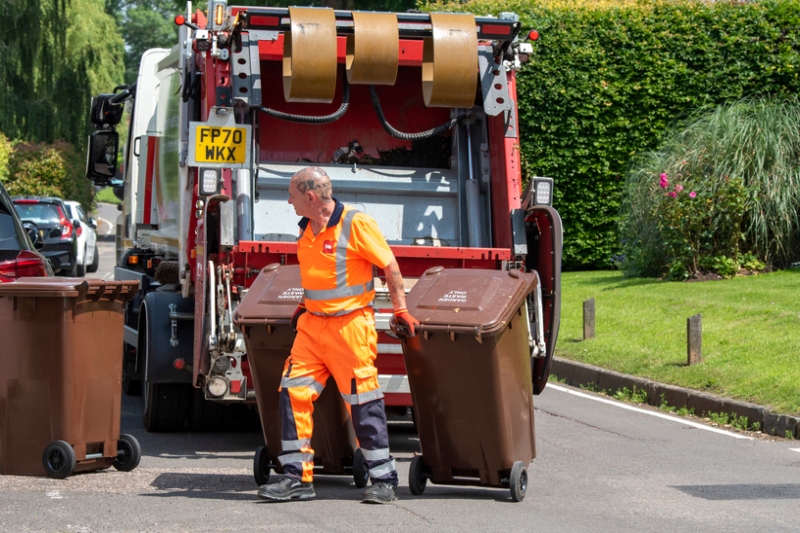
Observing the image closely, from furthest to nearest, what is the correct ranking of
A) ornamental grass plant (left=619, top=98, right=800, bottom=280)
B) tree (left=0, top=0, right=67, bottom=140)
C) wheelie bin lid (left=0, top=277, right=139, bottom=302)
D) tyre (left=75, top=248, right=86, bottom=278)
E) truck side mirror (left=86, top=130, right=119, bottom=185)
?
1. tree (left=0, top=0, right=67, bottom=140)
2. tyre (left=75, top=248, right=86, bottom=278)
3. ornamental grass plant (left=619, top=98, right=800, bottom=280)
4. truck side mirror (left=86, top=130, right=119, bottom=185)
5. wheelie bin lid (left=0, top=277, right=139, bottom=302)

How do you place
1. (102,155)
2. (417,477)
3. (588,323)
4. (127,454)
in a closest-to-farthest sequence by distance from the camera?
(417,477)
(127,454)
(102,155)
(588,323)

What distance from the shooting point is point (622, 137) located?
19906mm

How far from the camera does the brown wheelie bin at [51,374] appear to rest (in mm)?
6871

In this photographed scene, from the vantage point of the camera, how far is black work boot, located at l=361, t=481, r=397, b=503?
6.32 m

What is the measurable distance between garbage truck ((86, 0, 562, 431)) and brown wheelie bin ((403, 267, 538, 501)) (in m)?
1.32

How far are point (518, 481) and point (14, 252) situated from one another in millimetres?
4261

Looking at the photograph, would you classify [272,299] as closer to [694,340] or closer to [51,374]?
[51,374]

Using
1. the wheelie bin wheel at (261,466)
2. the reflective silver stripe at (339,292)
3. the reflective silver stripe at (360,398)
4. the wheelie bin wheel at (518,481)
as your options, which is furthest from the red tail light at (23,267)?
the wheelie bin wheel at (518,481)

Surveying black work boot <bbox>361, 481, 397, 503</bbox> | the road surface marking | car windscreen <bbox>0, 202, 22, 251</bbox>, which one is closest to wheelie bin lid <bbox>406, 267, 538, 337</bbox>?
black work boot <bbox>361, 481, 397, 503</bbox>

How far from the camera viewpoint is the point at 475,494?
6.74m

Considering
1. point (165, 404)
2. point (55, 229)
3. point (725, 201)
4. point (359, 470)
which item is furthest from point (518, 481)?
point (55, 229)

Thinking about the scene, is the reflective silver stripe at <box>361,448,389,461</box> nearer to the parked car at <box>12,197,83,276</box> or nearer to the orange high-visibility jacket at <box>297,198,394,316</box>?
the orange high-visibility jacket at <box>297,198,394,316</box>

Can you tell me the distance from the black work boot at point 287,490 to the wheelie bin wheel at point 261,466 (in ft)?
1.34

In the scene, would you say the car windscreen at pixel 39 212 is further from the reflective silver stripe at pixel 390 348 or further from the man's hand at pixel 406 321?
the man's hand at pixel 406 321
